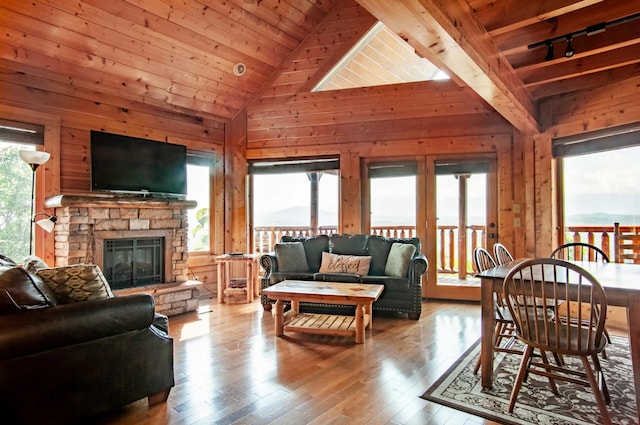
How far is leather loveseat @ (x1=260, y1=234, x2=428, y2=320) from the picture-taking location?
4262 mm

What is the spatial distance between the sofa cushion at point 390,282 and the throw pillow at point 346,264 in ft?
0.70

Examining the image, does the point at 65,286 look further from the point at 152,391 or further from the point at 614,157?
the point at 614,157

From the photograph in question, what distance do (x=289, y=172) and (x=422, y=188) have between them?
80.5 inches

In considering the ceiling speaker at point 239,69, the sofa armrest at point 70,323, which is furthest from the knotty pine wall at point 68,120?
the sofa armrest at point 70,323

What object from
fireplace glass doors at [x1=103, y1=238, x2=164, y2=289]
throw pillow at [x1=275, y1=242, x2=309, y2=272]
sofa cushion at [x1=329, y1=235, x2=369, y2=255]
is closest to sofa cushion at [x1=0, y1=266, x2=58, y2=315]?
fireplace glass doors at [x1=103, y1=238, x2=164, y2=289]

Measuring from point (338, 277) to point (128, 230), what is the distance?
2.52 meters

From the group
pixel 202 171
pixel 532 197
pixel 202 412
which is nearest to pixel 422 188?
pixel 532 197

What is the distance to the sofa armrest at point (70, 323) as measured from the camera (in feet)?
5.76

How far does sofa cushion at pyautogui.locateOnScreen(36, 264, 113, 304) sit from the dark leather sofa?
46 mm

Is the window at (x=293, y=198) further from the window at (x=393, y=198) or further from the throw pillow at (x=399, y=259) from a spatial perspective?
the throw pillow at (x=399, y=259)

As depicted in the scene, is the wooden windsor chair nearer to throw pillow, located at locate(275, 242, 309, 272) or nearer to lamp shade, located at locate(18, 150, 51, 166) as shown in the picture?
throw pillow, located at locate(275, 242, 309, 272)

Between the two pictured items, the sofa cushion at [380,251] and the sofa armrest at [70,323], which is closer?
the sofa armrest at [70,323]

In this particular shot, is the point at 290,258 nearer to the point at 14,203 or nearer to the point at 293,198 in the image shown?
the point at 293,198

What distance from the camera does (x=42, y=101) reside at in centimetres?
414
